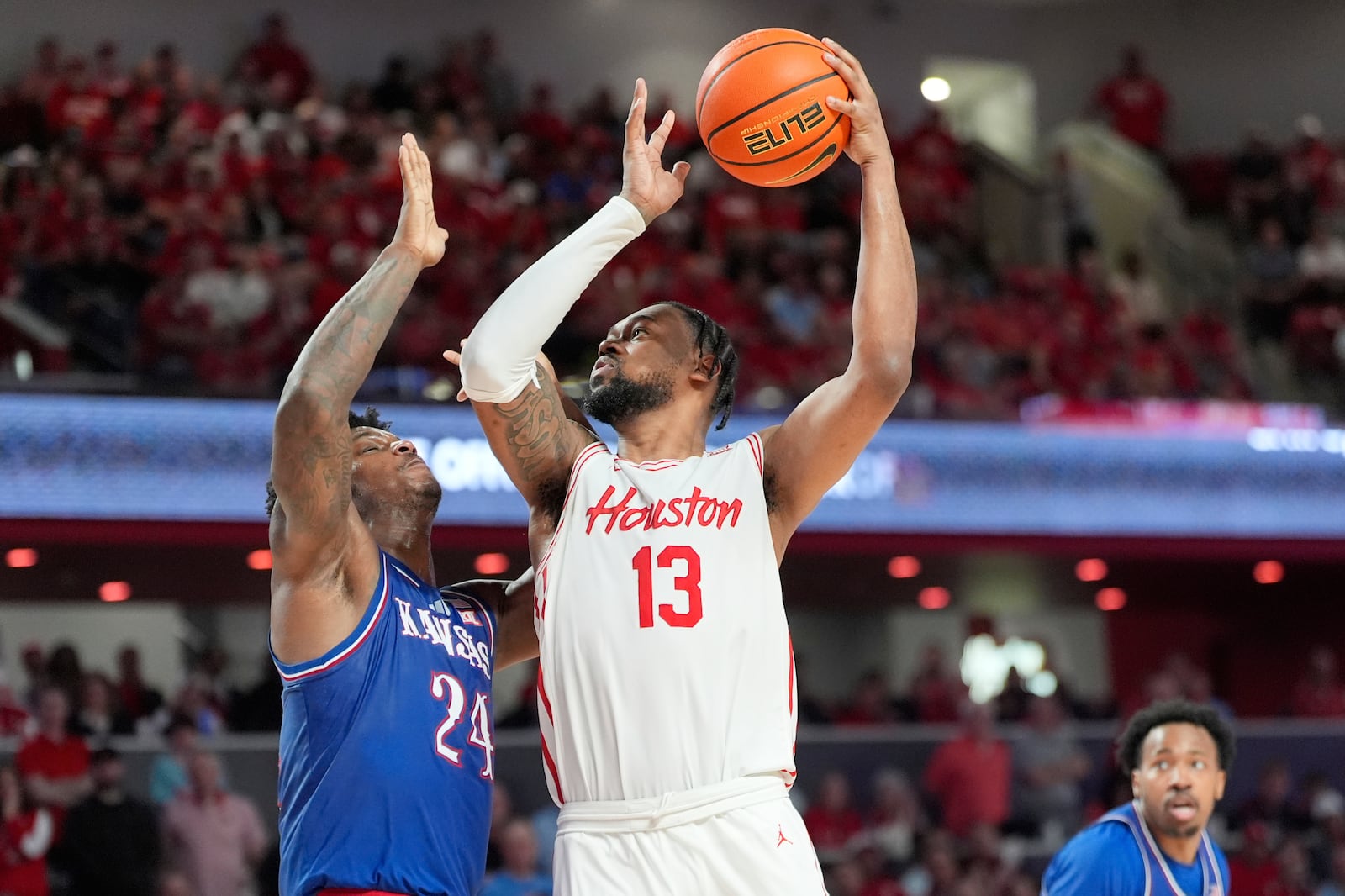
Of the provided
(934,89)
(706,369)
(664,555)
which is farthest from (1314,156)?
(664,555)

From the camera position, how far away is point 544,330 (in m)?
3.42

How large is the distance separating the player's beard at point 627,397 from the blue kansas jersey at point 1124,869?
2.14 meters

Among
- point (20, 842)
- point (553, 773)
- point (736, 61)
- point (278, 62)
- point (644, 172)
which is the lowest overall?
point (20, 842)

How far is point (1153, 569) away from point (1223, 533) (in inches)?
44.2

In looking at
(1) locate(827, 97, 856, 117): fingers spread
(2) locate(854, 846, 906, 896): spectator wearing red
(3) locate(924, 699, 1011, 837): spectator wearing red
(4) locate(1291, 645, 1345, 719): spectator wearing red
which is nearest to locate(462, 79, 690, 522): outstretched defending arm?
(1) locate(827, 97, 856, 117): fingers spread

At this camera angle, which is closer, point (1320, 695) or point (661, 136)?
point (661, 136)

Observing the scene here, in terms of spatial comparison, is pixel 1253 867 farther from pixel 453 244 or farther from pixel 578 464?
pixel 578 464

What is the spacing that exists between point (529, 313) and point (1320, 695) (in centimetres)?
1109

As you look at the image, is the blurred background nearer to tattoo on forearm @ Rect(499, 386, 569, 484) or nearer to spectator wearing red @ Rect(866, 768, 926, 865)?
spectator wearing red @ Rect(866, 768, 926, 865)

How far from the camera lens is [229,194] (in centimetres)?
1098

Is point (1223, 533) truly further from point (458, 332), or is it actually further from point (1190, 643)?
point (458, 332)

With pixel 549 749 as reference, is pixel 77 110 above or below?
above

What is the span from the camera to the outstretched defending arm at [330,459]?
3.22m

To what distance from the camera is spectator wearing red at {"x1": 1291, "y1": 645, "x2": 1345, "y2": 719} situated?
12.6 meters
